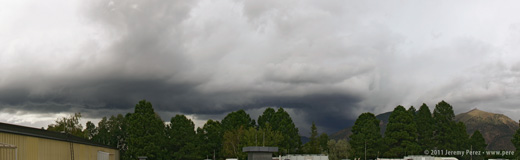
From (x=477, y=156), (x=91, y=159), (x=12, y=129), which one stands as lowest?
(x=477, y=156)

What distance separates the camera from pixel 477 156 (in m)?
121

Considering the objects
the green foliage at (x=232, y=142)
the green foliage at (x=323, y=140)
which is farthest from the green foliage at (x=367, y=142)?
the green foliage at (x=323, y=140)

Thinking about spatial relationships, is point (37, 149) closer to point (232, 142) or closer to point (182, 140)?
point (182, 140)

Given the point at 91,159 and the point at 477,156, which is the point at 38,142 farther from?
the point at 477,156

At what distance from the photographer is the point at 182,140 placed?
104 metres

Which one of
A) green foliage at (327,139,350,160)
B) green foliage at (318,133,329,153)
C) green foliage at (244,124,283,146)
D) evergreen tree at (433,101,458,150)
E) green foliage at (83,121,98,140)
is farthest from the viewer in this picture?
green foliage at (318,133,329,153)

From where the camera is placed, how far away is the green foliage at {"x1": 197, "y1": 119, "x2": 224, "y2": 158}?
113m

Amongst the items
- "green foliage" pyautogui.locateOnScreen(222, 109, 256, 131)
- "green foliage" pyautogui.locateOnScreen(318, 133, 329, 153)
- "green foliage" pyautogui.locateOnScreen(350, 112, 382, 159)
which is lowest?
"green foliage" pyautogui.locateOnScreen(318, 133, 329, 153)

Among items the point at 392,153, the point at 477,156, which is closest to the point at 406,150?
the point at 392,153

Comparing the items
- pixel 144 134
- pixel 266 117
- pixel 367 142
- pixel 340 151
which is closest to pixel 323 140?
pixel 266 117

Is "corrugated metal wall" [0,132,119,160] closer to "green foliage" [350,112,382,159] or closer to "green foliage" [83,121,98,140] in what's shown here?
"green foliage" [350,112,382,159]

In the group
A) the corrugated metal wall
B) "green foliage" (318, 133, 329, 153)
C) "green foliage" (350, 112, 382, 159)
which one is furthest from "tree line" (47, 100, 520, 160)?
the corrugated metal wall

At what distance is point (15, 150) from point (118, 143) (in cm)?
8903

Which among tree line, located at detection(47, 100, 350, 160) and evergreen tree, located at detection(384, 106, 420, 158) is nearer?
tree line, located at detection(47, 100, 350, 160)
